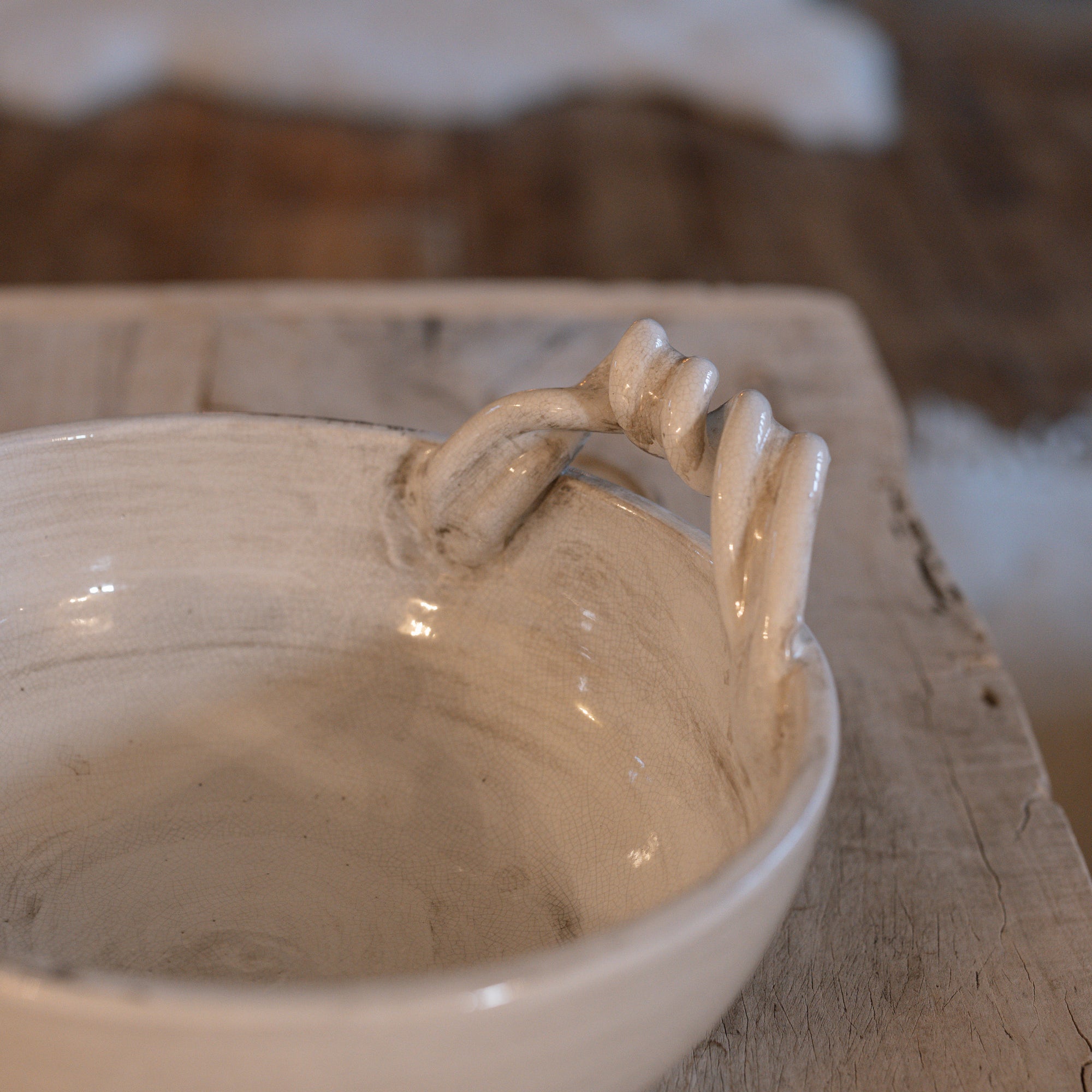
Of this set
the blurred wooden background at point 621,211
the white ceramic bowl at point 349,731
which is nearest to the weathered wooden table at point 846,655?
the white ceramic bowl at point 349,731

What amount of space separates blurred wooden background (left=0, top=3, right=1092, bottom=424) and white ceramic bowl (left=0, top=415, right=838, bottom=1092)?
42.9 inches

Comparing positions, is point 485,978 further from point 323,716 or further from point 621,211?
point 621,211

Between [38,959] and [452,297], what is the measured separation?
62cm

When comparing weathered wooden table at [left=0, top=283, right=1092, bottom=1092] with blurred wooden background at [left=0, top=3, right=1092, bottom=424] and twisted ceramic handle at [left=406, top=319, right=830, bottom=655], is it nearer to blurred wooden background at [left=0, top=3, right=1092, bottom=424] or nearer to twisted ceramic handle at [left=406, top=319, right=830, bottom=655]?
twisted ceramic handle at [left=406, top=319, right=830, bottom=655]

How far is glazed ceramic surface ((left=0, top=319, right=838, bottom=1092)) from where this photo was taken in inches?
14.8

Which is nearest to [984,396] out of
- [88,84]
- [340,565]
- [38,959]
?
[340,565]

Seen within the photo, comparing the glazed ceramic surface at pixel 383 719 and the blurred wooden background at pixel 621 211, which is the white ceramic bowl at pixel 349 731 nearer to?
the glazed ceramic surface at pixel 383 719

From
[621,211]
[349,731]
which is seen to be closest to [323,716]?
[349,731]

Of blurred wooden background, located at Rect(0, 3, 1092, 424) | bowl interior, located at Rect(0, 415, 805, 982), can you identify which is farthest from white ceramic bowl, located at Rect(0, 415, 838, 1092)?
Result: blurred wooden background, located at Rect(0, 3, 1092, 424)

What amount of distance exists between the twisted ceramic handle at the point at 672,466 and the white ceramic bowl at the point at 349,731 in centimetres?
2

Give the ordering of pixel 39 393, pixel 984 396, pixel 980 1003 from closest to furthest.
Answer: pixel 980 1003, pixel 39 393, pixel 984 396

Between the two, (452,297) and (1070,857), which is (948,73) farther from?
(1070,857)

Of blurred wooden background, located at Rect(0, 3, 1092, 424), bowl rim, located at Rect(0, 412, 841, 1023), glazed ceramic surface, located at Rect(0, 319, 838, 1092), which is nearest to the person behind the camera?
bowl rim, located at Rect(0, 412, 841, 1023)

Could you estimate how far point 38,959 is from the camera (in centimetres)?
28
